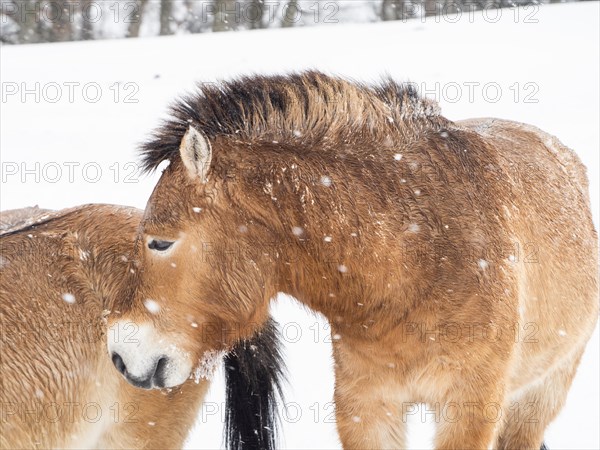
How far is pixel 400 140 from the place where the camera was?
11.4ft

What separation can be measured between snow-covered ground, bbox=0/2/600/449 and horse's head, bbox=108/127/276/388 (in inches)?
237

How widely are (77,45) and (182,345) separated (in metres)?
13.0

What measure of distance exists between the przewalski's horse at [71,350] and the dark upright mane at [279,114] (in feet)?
1.90

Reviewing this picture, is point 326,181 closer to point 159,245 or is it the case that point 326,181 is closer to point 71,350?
point 159,245

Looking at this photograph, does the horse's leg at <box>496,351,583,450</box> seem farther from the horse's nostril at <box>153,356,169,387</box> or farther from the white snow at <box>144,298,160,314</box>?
the white snow at <box>144,298,160,314</box>

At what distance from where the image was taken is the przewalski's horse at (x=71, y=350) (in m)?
3.43

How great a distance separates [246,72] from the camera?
12.3 metres

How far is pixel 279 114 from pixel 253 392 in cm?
142

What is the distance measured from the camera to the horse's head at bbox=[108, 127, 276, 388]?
312 centimetres

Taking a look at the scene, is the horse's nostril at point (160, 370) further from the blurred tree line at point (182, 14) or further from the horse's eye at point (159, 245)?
the blurred tree line at point (182, 14)

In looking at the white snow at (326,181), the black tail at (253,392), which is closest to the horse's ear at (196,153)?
the white snow at (326,181)

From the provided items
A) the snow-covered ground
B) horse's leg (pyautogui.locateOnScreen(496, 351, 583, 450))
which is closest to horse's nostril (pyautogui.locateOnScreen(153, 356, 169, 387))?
horse's leg (pyautogui.locateOnScreen(496, 351, 583, 450))

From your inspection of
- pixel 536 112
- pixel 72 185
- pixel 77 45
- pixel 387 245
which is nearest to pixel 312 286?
pixel 387 245

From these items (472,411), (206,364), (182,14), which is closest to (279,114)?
(206,364)
